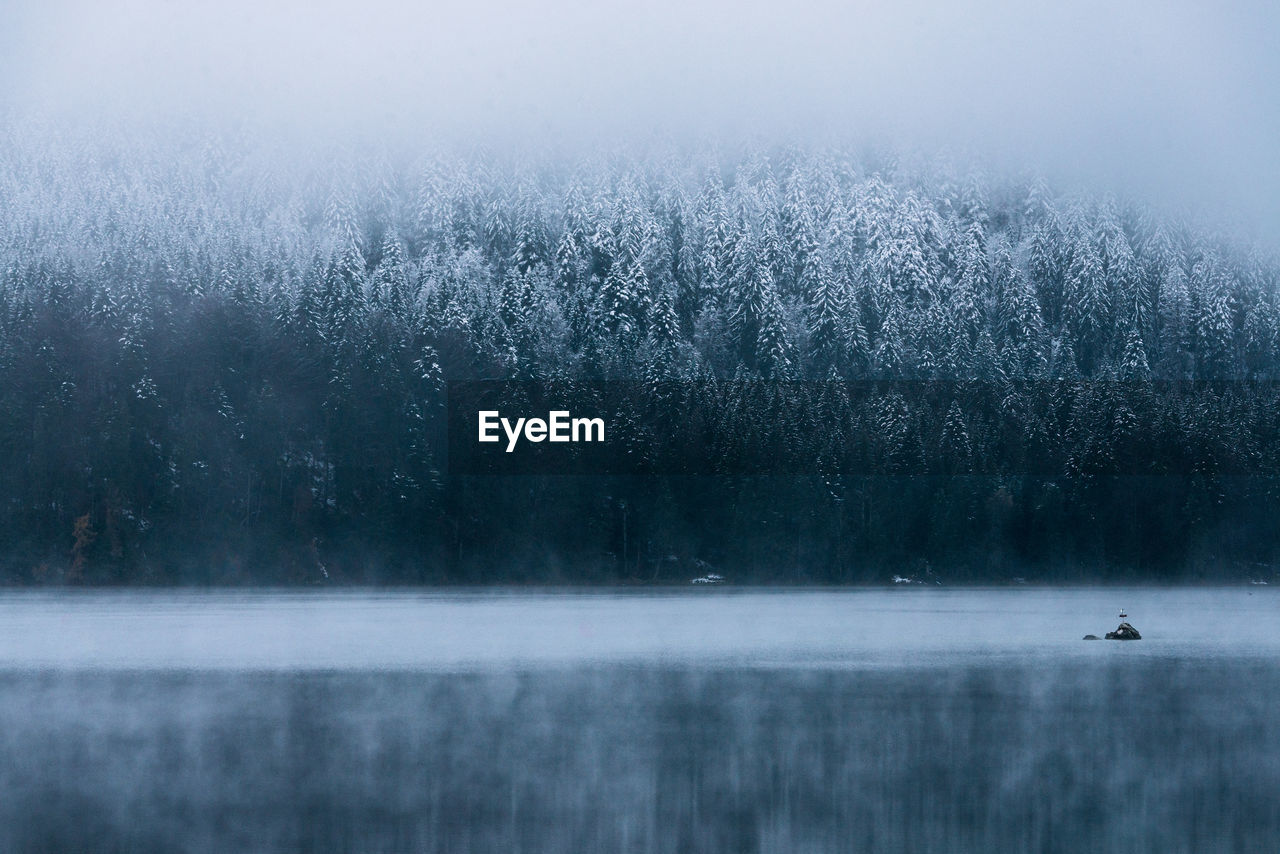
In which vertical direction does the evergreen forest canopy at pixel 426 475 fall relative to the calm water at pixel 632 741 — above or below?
above

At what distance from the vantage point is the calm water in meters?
19.6

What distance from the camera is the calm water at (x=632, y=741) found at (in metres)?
19.6

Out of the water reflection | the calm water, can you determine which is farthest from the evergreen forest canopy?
the water reflection

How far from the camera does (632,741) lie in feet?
87.2

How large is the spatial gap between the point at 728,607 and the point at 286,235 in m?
118

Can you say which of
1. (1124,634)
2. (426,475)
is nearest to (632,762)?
(1124,634)

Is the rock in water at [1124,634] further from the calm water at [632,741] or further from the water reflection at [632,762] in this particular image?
the water reflection at [632,762]

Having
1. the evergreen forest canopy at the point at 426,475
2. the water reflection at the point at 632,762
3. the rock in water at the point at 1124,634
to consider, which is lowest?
the water reflection at the point at 632,762

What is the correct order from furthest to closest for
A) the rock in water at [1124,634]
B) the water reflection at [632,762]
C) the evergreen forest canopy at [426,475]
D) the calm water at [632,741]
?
the evergreen forest canopy at [426,475] → the rock in water at [1124,634] → the calm water at [632,741] → the water reflection at [632,762]

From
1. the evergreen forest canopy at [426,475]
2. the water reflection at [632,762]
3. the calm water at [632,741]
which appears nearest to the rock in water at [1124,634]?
the calm water at [632,741]

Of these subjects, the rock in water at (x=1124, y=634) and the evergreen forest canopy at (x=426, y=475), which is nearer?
the rock in water at (x=1124, y=634)

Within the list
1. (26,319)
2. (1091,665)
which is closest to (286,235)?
(26,319)

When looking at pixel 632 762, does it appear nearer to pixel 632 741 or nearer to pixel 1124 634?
pixel 632 741

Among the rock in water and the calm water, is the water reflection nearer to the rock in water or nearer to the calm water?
the calm water
